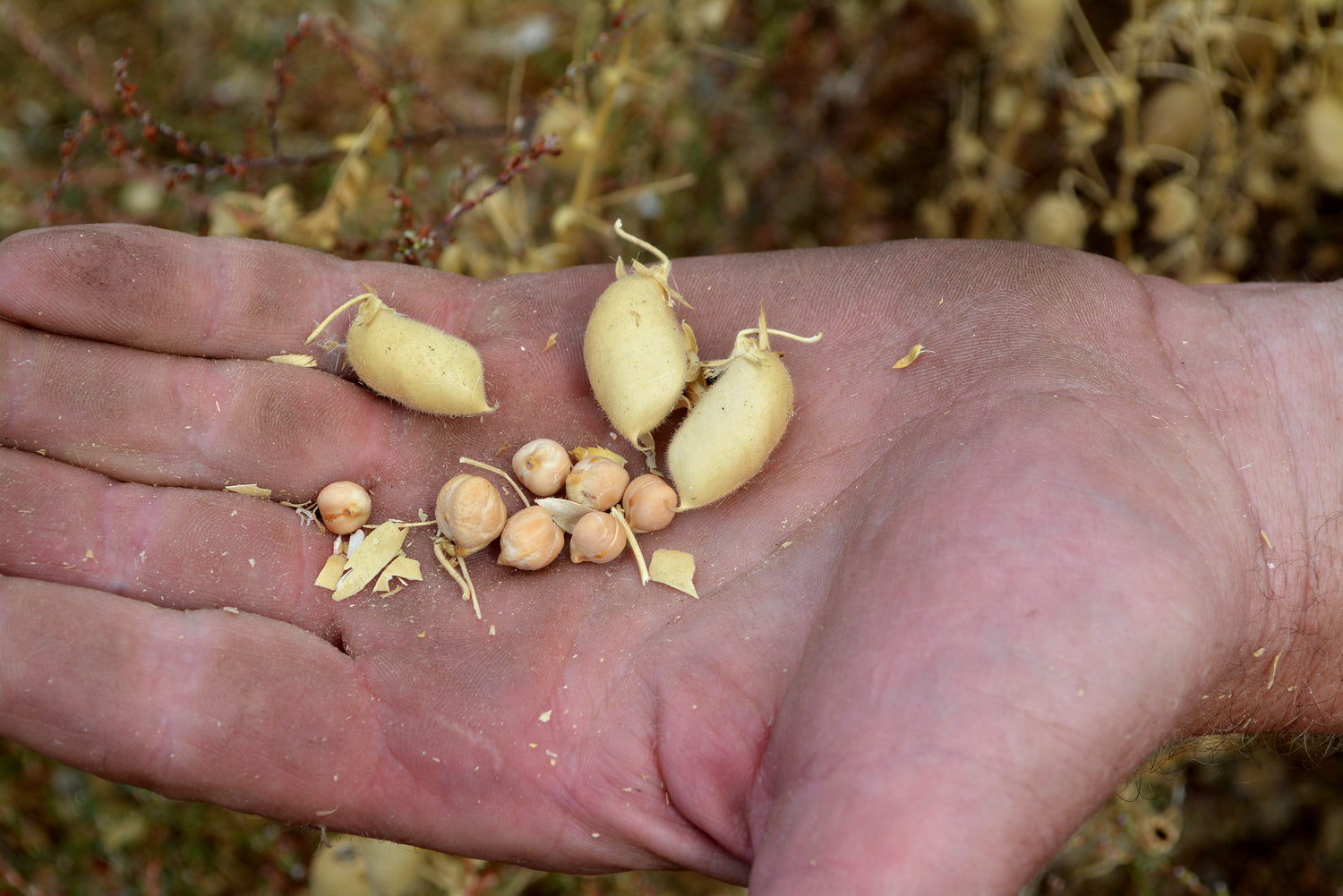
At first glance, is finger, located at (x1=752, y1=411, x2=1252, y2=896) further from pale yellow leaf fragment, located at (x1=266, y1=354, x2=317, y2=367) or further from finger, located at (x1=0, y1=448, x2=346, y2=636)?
pale yellow leaf fragment, located at (x1=266, y1=354, x2=317, y2=367)

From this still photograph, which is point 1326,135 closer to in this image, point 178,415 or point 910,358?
point 910,358

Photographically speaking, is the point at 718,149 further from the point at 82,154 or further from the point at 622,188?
the point at 82,154

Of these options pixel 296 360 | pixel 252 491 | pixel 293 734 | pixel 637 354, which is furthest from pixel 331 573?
pixel 637 354

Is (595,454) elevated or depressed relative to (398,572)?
elevated

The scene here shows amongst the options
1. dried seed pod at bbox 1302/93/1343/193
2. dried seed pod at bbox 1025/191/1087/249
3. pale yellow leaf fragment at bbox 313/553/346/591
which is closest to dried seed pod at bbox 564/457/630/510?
pale yellow leaf fragment at bbox 313/553/346/591

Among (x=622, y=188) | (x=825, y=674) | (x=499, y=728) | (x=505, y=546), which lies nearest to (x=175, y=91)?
(x=622, y=188)

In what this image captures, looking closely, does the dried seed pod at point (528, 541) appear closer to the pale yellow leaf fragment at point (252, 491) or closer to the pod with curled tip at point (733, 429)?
the pod with curled tip at point (733, 429)
